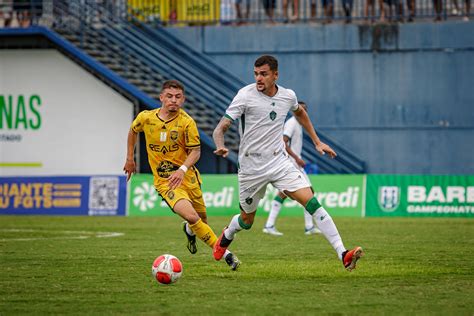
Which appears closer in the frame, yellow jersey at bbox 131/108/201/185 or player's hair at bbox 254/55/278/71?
player's hair at bbox 254/55/278/71

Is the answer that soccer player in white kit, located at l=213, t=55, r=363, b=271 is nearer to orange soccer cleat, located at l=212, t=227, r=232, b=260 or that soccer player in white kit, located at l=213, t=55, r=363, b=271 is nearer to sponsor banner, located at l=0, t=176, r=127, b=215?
orange soccer cleat, located at l=212, t=227, r=232, b=260

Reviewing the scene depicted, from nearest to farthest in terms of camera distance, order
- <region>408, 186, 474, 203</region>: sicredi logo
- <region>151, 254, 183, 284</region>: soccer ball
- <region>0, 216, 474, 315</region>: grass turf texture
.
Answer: <region>0, 216, 474, 315</region>: grass turf texture → <region>151, 254, 183, 284</region>: soccer ball → <region>408, 186, 474, 203</region>: sicredi logo

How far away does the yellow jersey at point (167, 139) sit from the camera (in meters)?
12.7

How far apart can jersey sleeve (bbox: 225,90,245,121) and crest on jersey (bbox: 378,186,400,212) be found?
48.5 ft

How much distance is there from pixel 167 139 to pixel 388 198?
14317 millimetres

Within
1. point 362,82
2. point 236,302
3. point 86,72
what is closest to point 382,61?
point 362,82

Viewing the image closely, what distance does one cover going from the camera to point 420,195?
25.9m

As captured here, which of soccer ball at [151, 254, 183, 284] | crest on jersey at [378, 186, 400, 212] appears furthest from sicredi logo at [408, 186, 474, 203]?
soccer ball at [151, 254, 183, 284]

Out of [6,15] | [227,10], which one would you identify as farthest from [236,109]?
[6,15]

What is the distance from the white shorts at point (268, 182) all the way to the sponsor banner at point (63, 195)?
15407 millimetres

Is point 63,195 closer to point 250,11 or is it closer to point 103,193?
point 103,193

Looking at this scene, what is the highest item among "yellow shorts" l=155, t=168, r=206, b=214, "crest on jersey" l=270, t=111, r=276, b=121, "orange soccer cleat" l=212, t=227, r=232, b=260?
"crest on jersey" l=270, t=111, r=276, b=121

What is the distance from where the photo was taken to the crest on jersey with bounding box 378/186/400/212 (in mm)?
26000

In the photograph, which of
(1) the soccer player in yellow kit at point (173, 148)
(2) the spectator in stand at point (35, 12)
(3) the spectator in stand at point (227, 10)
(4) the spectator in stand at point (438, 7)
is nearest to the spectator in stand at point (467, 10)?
(4) the spectator in stand at point (438, 7)
